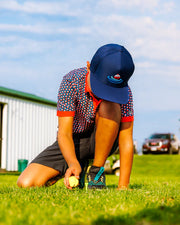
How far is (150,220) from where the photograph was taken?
1.99m

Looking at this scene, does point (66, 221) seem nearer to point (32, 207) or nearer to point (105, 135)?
point (32, 207)

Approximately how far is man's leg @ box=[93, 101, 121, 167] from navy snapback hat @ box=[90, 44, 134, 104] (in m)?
0.26

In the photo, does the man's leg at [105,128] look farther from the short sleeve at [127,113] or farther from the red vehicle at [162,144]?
the red vehicle at [162,144]

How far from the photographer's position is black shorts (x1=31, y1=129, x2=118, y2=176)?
429 centimetres

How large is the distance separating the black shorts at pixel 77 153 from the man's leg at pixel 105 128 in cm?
36

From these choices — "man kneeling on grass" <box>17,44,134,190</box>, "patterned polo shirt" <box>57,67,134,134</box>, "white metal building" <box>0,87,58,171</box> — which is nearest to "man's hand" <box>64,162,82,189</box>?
"man kneeling on grass" <box>17,44,134,190</box>

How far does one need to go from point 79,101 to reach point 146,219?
211cm

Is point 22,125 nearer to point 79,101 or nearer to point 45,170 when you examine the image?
point 45,170

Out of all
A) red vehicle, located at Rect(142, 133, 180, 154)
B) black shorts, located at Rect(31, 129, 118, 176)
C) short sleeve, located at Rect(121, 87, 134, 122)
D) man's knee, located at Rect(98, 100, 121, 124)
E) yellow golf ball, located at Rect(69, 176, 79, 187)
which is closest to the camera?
yellow golf ball, located at Rect(69, 176, 79, 187)

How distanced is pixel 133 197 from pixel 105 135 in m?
0.93

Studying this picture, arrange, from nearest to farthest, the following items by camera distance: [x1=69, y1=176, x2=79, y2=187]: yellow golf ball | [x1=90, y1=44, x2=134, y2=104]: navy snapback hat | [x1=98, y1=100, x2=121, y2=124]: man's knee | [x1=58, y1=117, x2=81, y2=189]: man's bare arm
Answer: [x1=69, y1=176, x2=79, y2=187]: yellow golf ball
[x1=90, y1=44, x2=134, y2=104]: navy snapback hat
[x1=58, y1=117, x2=81, y2=189]: man's bare arm
[x1=98, y1=100, x2=121, y2=124]: man's knee

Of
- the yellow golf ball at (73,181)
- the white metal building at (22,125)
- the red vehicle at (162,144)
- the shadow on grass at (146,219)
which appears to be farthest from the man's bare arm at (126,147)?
the red vehicle at (162,144)

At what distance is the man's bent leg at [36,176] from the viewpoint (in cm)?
420

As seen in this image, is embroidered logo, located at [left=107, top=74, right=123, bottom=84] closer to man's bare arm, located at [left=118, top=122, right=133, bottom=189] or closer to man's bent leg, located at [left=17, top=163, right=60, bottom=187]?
man's bare arm, located at [left=118, top=122, right=133, bottom=189]
